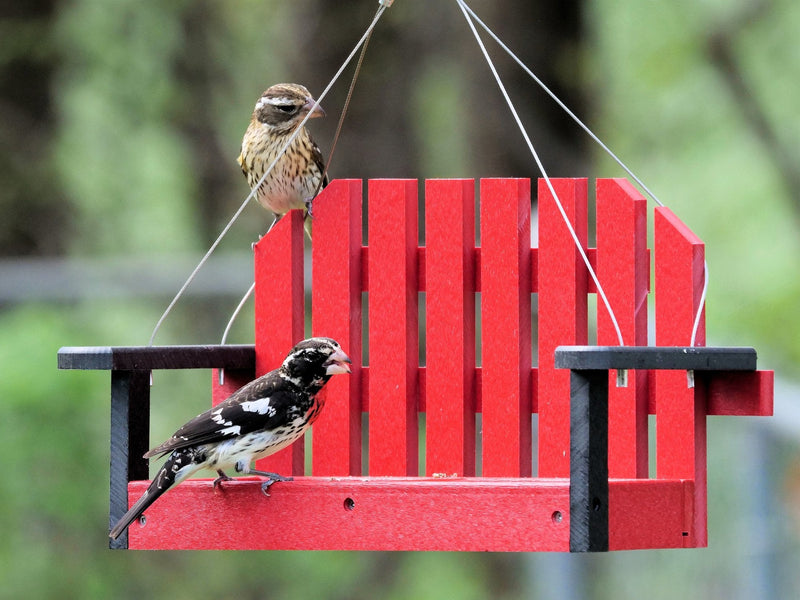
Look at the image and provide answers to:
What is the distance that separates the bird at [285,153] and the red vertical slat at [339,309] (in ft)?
1.25

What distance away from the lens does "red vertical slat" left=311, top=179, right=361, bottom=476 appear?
5531 mm

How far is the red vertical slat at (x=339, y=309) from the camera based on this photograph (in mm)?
5531

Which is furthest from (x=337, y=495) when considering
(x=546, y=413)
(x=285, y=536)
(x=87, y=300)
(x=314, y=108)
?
(x=87, y=300)

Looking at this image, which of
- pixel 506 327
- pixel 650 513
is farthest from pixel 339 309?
pixel 650 513

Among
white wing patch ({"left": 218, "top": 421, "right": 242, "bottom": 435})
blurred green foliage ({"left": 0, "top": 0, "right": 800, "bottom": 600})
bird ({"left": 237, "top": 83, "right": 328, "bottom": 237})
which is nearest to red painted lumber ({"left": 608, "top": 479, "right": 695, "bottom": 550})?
white wing patch ({"left": 218, "top": 421, "right": 242, "bottom": 435})

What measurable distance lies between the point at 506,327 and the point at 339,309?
2.14 feet

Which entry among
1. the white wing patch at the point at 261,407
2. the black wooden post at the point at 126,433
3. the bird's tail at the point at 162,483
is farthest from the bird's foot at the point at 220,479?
the black wooden post at the point at 126,433

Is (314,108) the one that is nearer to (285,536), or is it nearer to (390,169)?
(285,536)

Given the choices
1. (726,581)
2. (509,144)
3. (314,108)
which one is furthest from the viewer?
(509,144)

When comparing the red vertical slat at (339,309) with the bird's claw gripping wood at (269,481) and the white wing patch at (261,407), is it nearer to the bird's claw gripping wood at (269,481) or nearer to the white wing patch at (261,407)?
the white wing patch at (261,407)

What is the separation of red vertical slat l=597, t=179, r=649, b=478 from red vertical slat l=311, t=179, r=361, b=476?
0.94 m

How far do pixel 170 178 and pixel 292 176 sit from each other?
7741 millimetres

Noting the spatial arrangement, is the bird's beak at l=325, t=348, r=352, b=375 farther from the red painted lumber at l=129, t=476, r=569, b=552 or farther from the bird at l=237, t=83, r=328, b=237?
the bird at l=237, t=83, r=328, b=237

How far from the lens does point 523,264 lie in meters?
5.39
